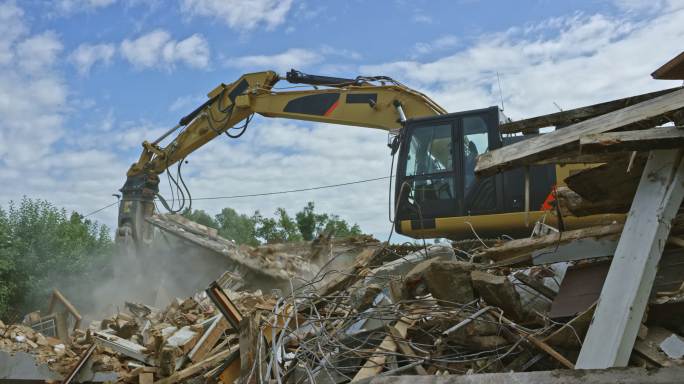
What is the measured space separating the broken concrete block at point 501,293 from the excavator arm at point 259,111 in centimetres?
642

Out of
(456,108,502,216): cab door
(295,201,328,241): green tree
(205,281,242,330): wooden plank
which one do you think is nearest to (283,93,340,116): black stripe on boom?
(456,108,502,216): cab door

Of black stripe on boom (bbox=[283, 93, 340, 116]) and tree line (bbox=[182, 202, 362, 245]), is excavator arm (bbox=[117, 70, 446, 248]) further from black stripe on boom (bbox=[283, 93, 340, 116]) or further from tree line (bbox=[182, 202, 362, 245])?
tree line (bbox=[182, 202, 362, 245])

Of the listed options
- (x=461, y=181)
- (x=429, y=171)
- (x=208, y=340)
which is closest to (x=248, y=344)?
(x=208, y=340)

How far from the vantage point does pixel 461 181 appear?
826cm

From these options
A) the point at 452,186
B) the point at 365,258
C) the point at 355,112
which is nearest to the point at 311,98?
the point at 355,112

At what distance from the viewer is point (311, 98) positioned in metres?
11.5

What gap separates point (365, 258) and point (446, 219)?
7.69 ft

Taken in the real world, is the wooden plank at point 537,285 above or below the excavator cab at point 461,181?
below

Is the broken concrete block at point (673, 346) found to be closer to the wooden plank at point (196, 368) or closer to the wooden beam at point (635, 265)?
the wooden beam at point (635, 265)

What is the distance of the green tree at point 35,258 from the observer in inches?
651

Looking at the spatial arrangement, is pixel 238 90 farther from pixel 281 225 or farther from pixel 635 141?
pixel 281 225

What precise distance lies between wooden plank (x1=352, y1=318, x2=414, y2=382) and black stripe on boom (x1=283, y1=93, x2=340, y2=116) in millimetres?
7427

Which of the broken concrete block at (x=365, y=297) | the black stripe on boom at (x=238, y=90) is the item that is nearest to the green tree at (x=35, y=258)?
the black stripe on boom at (x=238, y=90)

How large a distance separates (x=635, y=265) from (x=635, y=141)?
629 mm
